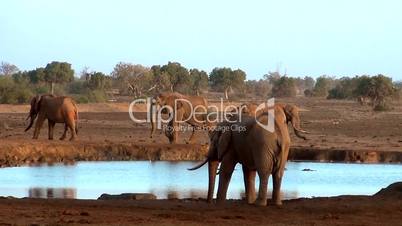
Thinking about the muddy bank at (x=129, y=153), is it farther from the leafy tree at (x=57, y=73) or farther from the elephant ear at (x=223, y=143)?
the leafy tree at (x=57, y=73)

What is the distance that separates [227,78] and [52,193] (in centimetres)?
8305

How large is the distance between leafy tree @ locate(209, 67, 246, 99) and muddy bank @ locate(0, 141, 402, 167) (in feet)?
238

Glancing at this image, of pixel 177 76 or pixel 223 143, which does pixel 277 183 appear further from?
pixel 177 76

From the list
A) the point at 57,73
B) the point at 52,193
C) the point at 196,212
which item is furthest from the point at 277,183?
the point at 57,73

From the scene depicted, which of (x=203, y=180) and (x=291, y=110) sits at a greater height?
(x=291, y=110)

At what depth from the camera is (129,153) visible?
29.0 m

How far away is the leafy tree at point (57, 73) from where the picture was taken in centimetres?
9250

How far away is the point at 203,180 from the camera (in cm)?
2333

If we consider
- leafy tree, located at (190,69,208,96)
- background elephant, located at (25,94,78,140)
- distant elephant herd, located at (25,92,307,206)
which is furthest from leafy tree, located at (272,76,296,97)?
distant elephant herd, located at (25,92,307,206)

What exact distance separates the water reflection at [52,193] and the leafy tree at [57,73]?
7189 cm

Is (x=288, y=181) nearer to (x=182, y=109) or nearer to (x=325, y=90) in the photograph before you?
(x=182, y=109)

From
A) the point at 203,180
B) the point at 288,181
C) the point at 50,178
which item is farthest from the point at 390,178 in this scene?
the point at 50,178

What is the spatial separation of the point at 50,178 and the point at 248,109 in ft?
19.6

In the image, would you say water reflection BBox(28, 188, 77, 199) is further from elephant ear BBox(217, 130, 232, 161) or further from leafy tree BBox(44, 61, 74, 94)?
leafy tree BBox(44, 61, 74, 94)
